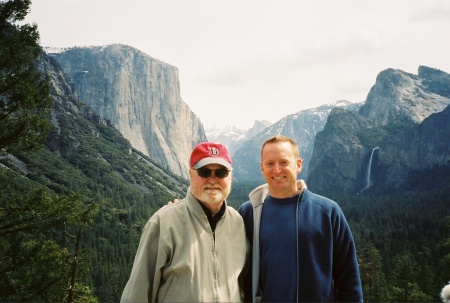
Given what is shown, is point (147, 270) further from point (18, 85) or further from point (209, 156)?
point (18, 85)

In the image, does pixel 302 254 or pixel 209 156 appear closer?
pixel 302 254

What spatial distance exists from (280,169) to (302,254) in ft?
3.44

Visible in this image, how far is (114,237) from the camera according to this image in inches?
3824

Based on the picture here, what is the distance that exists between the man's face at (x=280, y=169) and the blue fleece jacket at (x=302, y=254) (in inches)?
6.3

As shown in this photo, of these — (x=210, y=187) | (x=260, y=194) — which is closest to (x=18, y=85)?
(x=210, y=187)

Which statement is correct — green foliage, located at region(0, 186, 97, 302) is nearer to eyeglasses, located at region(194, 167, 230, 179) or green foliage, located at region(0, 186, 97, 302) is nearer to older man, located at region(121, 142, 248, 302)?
older man, located at region(121, 142, 248, 302)

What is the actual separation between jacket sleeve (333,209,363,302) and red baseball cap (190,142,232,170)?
5.18ft

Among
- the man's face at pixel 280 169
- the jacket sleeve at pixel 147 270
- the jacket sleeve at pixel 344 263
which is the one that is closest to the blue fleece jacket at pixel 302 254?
the jacket sleeve at pixel 344 263

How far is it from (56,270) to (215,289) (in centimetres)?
939

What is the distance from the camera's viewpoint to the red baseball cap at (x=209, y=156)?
4.27m

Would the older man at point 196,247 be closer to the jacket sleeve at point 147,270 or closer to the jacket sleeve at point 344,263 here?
the jacket sleeve at point 147,270

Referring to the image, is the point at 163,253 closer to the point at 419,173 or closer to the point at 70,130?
the point at 70,130

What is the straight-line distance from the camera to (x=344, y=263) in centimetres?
443

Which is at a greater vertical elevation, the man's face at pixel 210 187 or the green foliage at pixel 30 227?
the man's face at pixel 210 187
